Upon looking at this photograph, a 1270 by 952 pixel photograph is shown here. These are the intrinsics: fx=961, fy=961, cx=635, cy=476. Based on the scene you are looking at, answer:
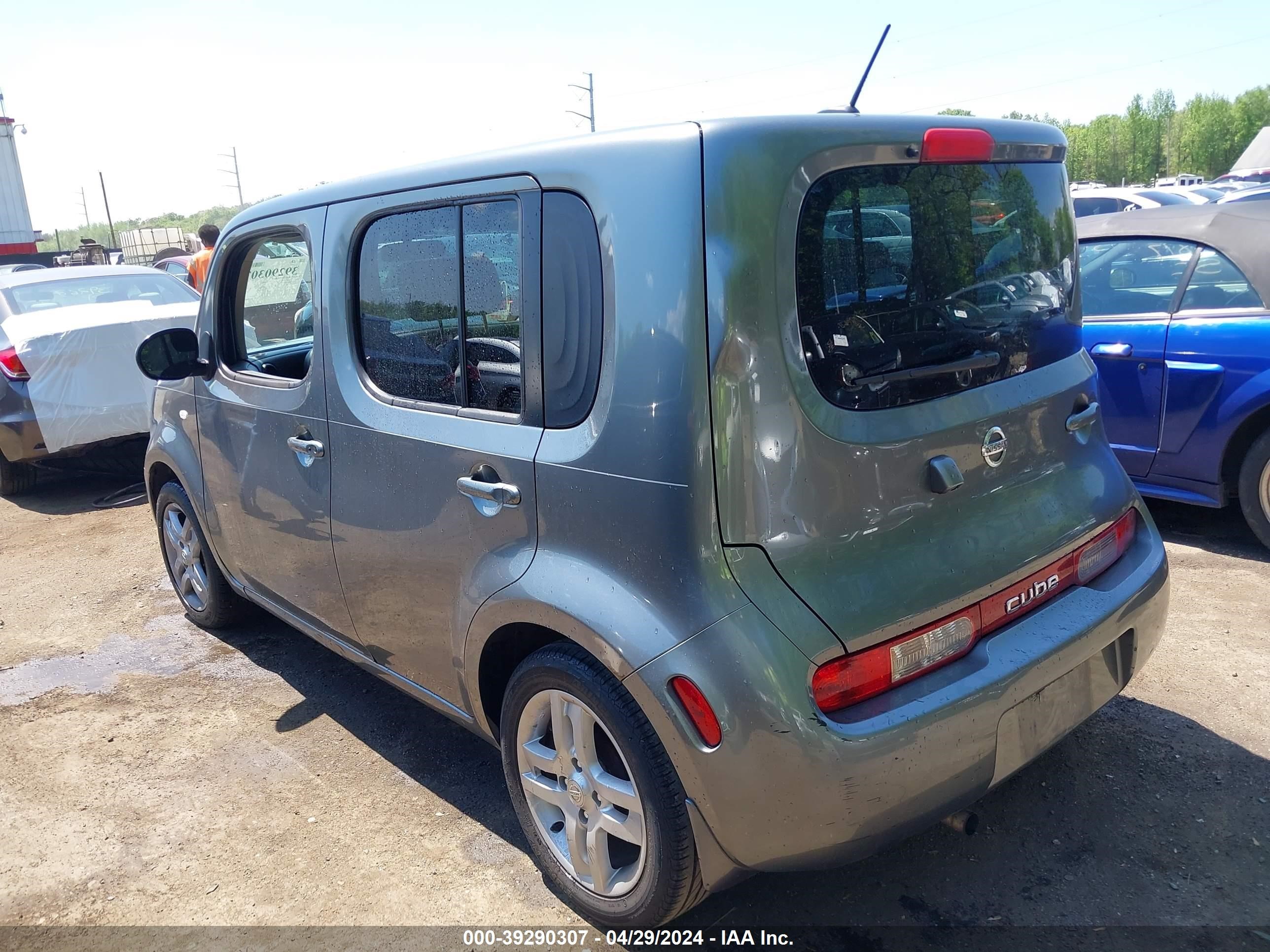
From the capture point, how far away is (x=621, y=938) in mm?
2457

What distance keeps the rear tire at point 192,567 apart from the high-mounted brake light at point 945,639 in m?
3.10

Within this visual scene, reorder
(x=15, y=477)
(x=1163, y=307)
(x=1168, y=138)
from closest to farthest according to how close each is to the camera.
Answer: (x=1163, y=307) → (x=15, y=477) → (x=1168, y=138)

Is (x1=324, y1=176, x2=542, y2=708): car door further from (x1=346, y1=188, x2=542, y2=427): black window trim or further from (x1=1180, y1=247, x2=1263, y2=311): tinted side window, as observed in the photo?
(x1=1180, y1=247, x2=1263, y2=311): tinted side window

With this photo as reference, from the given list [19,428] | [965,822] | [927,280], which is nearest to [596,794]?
[965,822]

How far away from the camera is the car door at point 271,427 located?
10.3 ft

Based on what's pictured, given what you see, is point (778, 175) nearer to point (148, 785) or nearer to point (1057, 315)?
point (1057, 315)

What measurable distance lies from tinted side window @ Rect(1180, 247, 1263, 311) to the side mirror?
446cm

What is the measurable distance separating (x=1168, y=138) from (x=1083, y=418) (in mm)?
108562

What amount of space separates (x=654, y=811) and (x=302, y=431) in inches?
69.3

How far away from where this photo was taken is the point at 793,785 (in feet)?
6.37

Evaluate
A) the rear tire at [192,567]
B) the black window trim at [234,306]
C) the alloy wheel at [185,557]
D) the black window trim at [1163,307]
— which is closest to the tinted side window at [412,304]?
the black window trim at [234,306]

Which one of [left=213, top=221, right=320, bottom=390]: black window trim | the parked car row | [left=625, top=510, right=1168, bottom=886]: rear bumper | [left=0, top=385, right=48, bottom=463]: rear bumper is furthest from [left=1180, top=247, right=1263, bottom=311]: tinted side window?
the parked car row

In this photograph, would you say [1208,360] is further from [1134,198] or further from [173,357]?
[1134,198]

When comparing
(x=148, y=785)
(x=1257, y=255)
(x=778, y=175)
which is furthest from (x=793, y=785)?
(x=1257, y=255)
